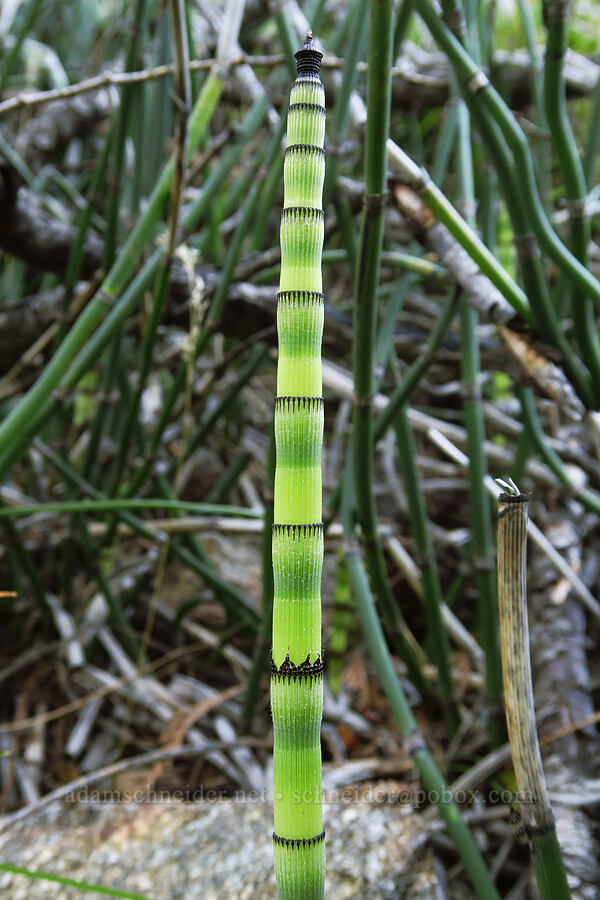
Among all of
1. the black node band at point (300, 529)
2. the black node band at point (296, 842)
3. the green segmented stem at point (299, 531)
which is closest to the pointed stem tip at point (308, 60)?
the green segmented stem at point (299, 531)

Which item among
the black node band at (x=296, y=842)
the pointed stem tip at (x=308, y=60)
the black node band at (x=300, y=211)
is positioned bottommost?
the black node band at (x=296, y=842)

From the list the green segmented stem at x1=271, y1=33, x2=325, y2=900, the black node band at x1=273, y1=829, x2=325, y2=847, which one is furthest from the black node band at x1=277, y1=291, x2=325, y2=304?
the black node band at x1=273, y1=829, x2=325, y2=847

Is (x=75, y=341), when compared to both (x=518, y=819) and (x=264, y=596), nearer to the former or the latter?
(x=264, y=596)

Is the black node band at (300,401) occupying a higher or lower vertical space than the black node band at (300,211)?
lower

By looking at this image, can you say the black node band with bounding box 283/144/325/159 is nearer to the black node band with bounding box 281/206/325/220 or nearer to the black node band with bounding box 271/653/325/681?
the black node band with bounding box 281/206/325/220

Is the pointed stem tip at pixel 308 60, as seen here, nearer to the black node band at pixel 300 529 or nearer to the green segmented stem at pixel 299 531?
the green segmented stem at pixel 299 531

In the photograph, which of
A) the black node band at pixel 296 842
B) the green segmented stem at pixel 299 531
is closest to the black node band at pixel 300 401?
the green segmented stem at pixel 299 531
